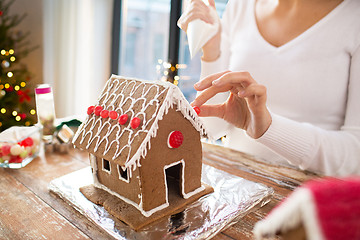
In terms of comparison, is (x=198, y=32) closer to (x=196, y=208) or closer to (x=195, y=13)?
(x=195, y=13)

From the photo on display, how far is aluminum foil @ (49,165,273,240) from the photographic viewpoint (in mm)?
628

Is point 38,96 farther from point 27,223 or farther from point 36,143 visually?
point 27,223

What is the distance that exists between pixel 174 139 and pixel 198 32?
20.0 inches

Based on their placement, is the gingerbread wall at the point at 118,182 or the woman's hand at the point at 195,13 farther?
the woman's hand at the point at 195,13

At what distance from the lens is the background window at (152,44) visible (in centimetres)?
227

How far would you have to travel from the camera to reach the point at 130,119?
679mm

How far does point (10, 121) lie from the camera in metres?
2.26

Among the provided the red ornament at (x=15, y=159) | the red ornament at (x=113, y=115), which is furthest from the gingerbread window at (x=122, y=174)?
the red ornament at (x=15, y=159)

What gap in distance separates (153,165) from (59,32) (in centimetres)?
239

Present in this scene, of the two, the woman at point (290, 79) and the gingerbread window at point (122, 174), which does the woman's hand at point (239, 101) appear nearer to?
the woman at point (290, 79)

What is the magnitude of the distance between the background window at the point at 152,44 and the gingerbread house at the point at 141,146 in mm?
1515

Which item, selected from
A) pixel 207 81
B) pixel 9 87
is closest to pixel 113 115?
pixel 207 81

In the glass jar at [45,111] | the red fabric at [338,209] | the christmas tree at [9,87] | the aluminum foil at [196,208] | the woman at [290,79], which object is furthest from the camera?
the christmas tree at [9,87]

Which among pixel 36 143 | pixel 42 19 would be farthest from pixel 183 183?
pixel 42 19
